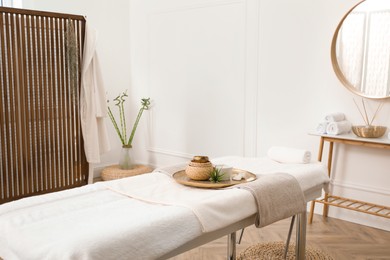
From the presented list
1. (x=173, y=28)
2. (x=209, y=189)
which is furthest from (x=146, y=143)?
(x=209, y=189)

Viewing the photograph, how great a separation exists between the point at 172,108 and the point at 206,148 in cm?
68

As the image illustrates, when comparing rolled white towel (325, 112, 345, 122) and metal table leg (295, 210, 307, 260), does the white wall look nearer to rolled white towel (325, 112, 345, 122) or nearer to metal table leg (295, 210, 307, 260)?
rolled white towel (325, 112, 345, 122)

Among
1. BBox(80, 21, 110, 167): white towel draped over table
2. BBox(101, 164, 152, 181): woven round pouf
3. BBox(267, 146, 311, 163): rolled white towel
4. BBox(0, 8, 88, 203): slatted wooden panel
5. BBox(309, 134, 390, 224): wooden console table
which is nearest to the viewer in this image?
BBox(267, 146, 311, 163): rolled white towel

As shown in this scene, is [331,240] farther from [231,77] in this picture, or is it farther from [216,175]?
[231,77]

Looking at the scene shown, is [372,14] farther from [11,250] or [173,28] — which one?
[11,250]

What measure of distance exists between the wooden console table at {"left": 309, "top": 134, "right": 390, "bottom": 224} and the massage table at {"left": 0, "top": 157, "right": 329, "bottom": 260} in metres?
1.24

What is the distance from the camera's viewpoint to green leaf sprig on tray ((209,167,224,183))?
6.80 feet

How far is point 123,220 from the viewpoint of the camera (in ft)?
4.97

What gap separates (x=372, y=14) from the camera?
3.31 meters

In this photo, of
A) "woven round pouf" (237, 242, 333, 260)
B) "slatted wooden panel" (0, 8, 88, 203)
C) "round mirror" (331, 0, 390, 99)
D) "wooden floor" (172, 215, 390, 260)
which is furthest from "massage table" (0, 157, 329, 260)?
"slatted wooden panel" (0, 8, 88, 203)

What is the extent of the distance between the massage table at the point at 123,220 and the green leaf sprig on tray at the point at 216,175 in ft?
0.41

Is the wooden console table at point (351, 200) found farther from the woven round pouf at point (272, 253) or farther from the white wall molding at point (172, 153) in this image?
the white wall molding at point (172, 153)

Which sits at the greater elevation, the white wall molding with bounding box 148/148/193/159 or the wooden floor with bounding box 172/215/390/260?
the white wall molding with bounding box 148/148/193/159

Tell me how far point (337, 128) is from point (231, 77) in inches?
53.2
